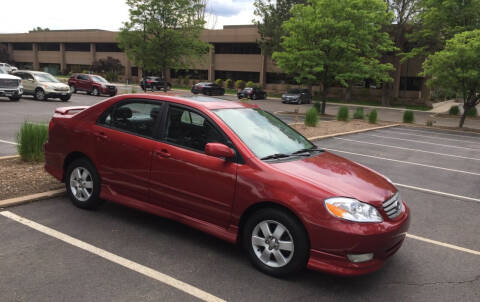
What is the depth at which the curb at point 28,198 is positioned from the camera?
538 cm

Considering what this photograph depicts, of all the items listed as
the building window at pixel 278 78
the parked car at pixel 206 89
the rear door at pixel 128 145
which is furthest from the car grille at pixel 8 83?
the building window at pixel 278 78

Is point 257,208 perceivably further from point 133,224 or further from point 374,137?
point 374,137

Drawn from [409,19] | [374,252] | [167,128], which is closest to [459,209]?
[374,252]

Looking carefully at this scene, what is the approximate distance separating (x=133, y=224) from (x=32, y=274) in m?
Result: 1.47

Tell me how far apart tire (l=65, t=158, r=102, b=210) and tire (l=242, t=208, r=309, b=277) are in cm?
229

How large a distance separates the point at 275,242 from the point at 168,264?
1.10 metres

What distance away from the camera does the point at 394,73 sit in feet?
154

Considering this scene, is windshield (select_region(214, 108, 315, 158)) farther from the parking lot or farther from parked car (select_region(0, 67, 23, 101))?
parked car (select_region(0, 67, 23, 101))

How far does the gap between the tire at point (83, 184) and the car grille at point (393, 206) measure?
138 inches

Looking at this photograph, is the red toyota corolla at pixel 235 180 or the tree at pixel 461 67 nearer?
the red toyota corolla at pixel 235 180

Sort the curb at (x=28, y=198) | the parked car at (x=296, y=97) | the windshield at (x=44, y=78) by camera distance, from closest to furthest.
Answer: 1. the curb at (x=28, y=198)
2. the windshield at (x=44, y=78)
3. the parked car at (x=296, y=97)

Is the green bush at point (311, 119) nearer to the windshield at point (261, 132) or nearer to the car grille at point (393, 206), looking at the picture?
the windshield at point (261, 132)

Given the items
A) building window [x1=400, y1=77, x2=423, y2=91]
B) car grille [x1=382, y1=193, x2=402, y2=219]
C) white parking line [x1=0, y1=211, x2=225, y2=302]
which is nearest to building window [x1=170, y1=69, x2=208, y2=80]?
building window [x1=400, y1=77, x2=423, y2=91]

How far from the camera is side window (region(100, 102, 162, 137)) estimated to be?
4887mm
